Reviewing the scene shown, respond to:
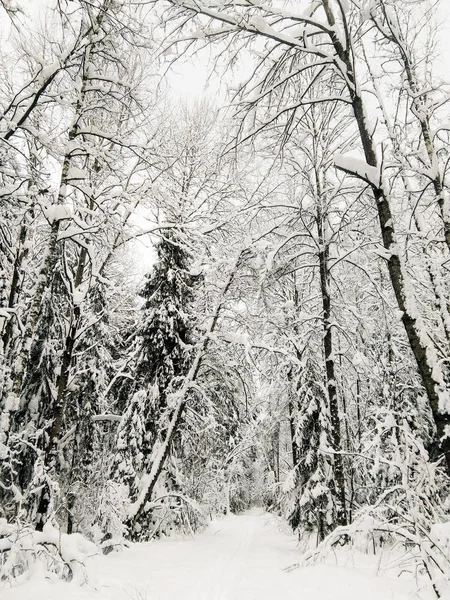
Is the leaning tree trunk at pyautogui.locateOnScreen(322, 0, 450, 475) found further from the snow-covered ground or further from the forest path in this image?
the forest path

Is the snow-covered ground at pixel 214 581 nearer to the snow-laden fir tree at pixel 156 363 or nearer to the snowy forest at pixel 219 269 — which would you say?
the snowy forest at pixel 219 269

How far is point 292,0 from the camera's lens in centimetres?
502

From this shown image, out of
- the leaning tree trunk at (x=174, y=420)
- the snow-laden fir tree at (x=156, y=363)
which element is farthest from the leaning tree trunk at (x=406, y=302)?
the snow-laden fir tree at (x=156, y=363)

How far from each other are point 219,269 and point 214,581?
6.69 m

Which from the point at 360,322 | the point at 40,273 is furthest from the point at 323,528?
the point at 40,273

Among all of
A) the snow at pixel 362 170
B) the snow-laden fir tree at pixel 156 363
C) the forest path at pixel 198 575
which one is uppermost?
the snow at pixel 362 170

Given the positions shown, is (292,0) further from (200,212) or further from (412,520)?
(200,212)

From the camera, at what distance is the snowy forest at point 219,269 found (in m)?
4.60

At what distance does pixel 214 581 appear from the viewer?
6.38 meters

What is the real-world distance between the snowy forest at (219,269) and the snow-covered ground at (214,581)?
0.16 m

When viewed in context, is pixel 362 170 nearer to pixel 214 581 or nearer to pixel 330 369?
pixel 330 369


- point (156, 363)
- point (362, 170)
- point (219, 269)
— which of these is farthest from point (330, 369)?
point (156, 363)

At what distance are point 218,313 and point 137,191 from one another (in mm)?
3847

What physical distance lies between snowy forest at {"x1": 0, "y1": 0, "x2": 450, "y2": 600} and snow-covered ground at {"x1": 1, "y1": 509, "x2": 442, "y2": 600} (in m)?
0.16
